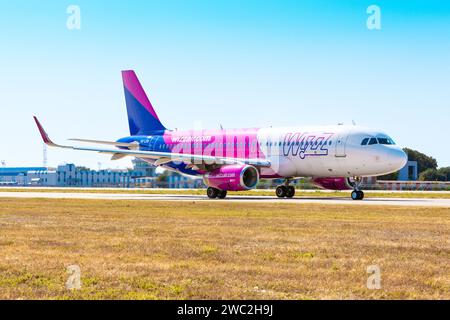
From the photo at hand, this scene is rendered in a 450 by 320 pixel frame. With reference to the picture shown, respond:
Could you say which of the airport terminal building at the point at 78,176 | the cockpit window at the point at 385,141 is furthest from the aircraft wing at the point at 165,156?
the airport terminal building at the point at 78,176

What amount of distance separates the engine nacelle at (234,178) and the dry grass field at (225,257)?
18883mm

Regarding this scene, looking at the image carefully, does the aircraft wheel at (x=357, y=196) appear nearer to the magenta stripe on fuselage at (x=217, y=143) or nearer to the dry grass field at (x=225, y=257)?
the magenta stripe on fuselage at (x=217, y=143)

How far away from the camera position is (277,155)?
45625mm

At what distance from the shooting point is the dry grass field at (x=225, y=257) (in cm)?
1045

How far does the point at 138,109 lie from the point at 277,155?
1585 centimetres

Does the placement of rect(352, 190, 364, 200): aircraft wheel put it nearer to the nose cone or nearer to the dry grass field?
the nose cone

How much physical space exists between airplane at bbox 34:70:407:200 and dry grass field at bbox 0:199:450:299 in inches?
706

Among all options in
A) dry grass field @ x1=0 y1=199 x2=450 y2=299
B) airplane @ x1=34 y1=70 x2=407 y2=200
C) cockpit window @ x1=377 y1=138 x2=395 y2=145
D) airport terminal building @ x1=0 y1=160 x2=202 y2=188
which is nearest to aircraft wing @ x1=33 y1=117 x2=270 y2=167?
airplane @ x1=34 y1=70 x2=407 y2=200

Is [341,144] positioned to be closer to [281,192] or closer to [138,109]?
[281,192]

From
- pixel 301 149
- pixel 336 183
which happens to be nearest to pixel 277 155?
pixel 301 149

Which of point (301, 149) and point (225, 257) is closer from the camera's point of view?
point (225, 257)

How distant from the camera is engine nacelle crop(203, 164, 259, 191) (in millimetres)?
42656

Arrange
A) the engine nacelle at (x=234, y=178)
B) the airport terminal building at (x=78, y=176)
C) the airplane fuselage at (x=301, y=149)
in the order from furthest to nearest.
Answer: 1. the airport terminal building at (x=78, y=176)
2. the engine nacelle at (x=234, y=178)
3. the airplane fuselage at (x=301, y=149)
